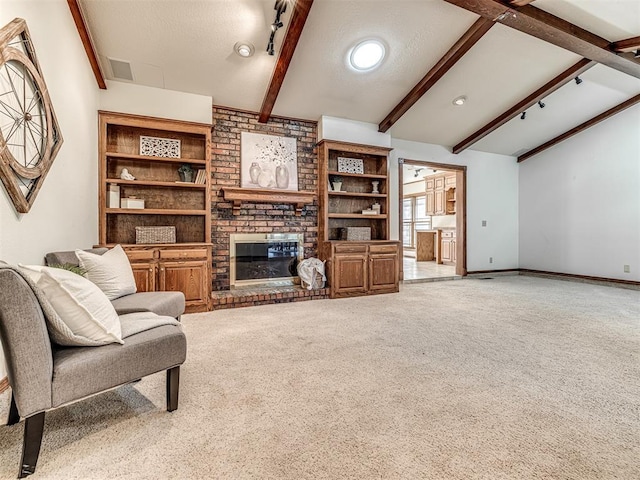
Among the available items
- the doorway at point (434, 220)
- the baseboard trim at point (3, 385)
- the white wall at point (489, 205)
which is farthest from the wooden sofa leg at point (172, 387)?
the white wall at point (489, 205)

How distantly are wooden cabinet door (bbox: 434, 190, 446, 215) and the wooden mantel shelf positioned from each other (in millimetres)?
5232

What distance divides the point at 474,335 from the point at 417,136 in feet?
13.1

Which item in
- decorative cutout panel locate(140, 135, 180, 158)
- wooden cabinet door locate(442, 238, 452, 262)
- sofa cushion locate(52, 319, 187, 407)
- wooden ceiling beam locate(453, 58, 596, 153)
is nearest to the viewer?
sofa cushion locate(52, 319, 187, 407)

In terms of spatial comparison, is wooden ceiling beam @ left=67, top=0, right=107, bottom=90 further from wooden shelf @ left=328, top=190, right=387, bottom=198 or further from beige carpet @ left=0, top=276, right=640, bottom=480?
wooden shelf @ left=328, top=190, right=387, bottom=198

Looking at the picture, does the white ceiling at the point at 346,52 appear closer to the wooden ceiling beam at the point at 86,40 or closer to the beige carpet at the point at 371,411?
the wooden ceiling beam at the point at 86,40

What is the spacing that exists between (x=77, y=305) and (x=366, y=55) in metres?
3.90

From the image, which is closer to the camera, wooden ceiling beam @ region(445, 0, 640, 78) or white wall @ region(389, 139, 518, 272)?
wooden ceiling beam @ region(445, 0, 640, 78)

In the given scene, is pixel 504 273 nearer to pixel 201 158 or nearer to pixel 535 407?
pixel 535 407

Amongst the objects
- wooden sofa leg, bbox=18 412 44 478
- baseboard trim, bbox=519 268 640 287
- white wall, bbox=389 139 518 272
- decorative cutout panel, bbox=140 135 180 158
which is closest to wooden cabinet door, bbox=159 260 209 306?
decorative cutout panel, bbox=140 135 180 158

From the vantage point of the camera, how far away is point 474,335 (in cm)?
289

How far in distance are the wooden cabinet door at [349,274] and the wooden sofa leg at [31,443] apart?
3.56m

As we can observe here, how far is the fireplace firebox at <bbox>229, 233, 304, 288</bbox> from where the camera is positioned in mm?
4465

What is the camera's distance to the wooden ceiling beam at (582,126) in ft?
17.0

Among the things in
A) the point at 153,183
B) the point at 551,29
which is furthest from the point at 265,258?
the point at 551,29
